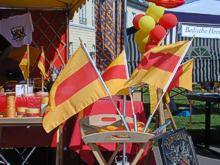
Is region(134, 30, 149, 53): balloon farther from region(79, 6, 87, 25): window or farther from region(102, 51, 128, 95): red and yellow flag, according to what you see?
region(79, 6, 87, 25): window

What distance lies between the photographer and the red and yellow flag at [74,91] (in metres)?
3.95

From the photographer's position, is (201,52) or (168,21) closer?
(168,21)

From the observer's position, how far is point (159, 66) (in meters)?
4.23

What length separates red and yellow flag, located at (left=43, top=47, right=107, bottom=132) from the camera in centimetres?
395

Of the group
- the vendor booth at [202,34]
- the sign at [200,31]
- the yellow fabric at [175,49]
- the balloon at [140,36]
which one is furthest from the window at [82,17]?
the yellow fabric at [175,49]

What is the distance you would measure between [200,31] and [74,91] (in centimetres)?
870

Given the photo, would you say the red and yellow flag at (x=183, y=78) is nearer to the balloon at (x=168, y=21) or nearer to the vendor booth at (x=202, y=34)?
the balloon at (x=168, y=21)

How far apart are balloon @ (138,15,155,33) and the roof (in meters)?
4.93

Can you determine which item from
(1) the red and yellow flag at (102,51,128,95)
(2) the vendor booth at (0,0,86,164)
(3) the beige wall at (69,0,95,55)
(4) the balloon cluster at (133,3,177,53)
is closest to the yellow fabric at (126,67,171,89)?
(1) the red and yellow flag at (102,51,128,95)

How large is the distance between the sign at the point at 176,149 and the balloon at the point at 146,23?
2.87 meters

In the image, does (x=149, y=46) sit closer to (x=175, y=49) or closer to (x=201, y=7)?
(x=175, y=49)

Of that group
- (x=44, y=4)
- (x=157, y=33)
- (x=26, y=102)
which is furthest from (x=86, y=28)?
(x=26, y=102)

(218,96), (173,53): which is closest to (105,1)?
(218,96)

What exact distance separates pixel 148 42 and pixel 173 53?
8.09 ft
